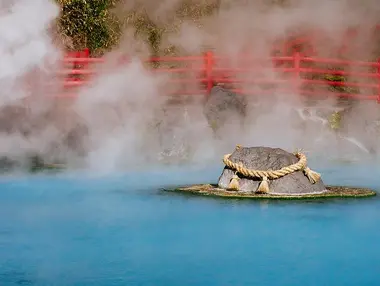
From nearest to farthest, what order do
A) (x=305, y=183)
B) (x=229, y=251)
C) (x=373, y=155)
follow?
(x=229, y=251), (x=305, y=183), (x=373, y=155)

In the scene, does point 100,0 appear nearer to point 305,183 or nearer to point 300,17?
point 300,17

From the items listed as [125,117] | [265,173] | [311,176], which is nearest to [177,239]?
[265,173]

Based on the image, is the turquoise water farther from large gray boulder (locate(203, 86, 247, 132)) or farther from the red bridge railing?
the red bridge railing

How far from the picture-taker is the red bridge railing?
24.2 m

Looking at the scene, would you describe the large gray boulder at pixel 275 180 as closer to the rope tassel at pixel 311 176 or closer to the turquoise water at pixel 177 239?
the rope tassel at pixel 311 176

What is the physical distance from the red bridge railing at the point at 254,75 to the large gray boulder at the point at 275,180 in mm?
9805

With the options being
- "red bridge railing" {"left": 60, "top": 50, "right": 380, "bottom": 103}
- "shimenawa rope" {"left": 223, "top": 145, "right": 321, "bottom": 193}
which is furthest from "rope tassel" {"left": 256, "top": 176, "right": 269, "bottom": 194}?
"red bridge railing" {"left": 60, "top": 50, "right": 380, "bottom": 103}

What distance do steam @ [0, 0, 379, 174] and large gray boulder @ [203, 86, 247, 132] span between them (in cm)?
16

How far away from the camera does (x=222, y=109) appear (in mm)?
23547

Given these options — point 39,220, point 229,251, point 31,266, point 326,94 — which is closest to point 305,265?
point 229,251

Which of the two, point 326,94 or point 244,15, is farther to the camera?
point 244,15

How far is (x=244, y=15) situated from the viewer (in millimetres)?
30688

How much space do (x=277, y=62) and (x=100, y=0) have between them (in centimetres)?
528

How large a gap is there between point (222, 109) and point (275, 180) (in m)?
9.62
